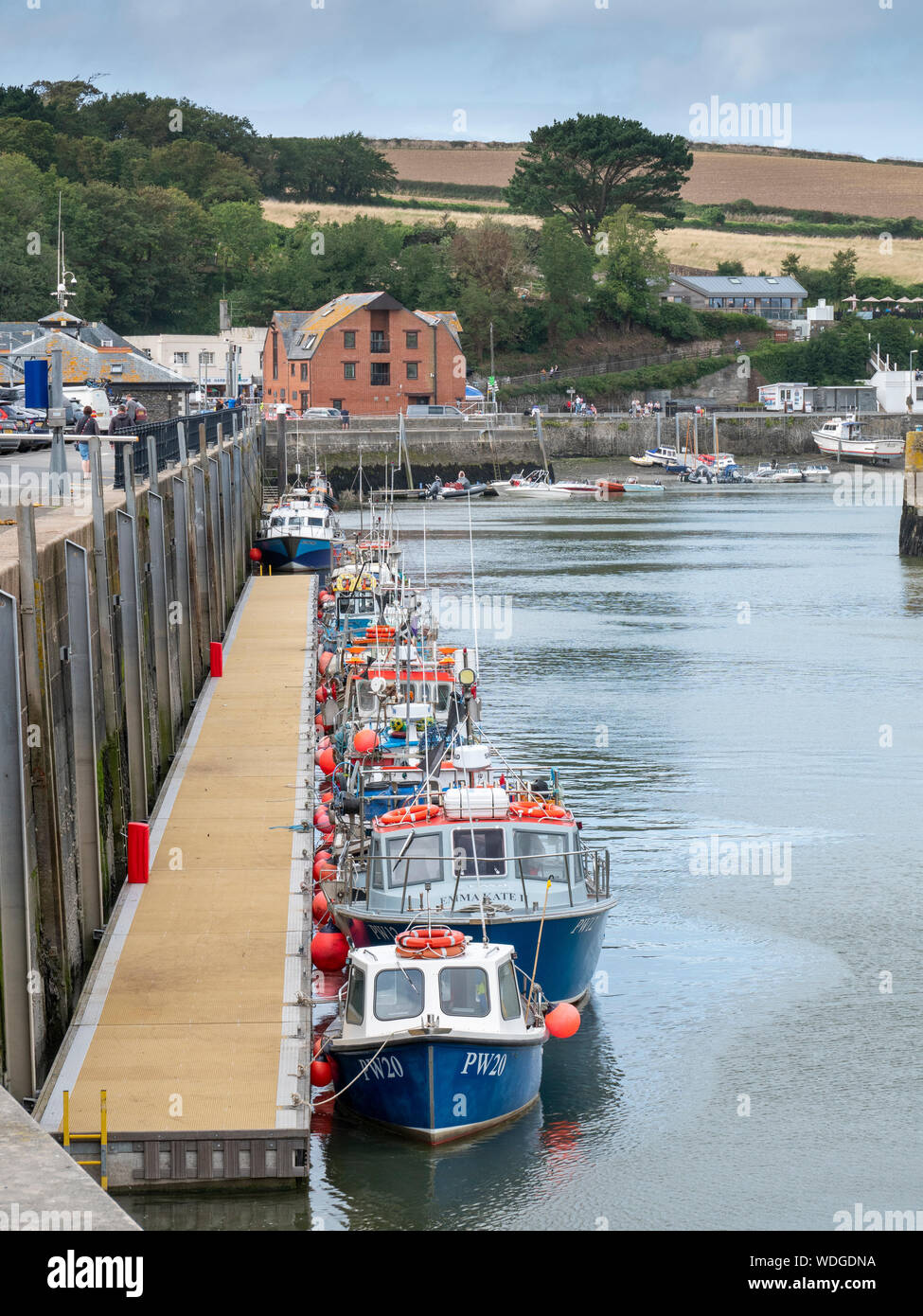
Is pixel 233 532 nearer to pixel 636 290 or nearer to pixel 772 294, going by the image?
pixel 636 290

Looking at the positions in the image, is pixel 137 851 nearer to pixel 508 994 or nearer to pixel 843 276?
pixel 508 994

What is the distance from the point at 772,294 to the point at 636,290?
2343cm

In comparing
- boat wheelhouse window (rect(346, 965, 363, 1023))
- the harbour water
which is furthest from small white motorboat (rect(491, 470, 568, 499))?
boat wheelhouse window (rect(346, 965, 363, 1023))

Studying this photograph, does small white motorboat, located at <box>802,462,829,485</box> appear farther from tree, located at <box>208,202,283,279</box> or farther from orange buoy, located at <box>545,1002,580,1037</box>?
orange buoy, located at <box>545,1002,580,1037</box>

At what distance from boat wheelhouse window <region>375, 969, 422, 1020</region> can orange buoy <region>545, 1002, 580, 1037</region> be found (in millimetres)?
1736

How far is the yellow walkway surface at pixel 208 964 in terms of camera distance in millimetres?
15289

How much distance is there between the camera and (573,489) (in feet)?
408

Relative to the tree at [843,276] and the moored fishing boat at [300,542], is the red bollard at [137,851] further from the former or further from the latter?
the tree at [843,276]

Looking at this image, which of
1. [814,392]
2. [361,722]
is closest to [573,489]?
[814,392]

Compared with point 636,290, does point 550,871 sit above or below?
below

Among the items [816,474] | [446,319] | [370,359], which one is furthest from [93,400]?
[816,474]

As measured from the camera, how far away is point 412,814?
Answer: 2117 cm
